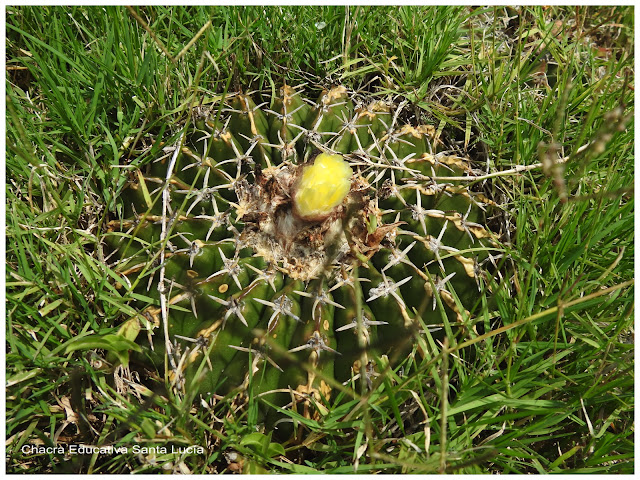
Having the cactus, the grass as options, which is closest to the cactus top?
the cactus

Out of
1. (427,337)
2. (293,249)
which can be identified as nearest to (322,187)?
(293,249)

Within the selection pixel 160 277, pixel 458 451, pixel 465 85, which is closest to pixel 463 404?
pixel 458 451

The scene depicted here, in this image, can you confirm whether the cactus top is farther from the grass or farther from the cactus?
the grass

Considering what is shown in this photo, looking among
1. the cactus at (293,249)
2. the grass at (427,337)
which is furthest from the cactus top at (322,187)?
the grass at (427,337)

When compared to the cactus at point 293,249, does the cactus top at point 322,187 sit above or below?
above

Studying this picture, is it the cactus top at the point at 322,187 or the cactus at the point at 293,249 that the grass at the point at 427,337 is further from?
the cactus top at the point at 322,187

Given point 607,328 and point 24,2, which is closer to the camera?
point 607,328

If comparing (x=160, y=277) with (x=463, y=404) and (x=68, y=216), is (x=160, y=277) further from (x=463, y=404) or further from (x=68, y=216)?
(x=463, y=404)
